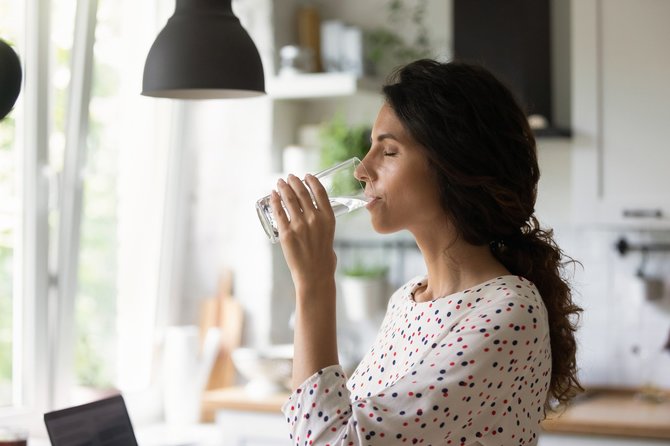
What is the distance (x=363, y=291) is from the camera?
3.98 metres

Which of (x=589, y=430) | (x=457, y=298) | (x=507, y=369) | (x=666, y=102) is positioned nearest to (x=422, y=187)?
(x=457, y=298)

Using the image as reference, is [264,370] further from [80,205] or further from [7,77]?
[7,77]

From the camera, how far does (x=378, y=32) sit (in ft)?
13.4

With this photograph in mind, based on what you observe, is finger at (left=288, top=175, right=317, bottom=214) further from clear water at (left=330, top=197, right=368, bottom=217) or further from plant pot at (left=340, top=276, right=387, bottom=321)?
plant pot at (left=340, top=276, right=387, bottom=321)

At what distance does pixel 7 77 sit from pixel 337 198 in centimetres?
69

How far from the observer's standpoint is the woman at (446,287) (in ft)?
4.63

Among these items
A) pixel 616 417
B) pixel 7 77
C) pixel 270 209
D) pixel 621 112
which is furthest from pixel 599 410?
pixel 7 77

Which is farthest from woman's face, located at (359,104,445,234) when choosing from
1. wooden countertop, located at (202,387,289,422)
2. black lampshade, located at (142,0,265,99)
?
wooden countertop, located at (202,387,289,422)

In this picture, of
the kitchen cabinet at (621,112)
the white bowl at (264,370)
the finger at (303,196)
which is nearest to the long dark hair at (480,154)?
the finger at (303,196)

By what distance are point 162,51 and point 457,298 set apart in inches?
34.2

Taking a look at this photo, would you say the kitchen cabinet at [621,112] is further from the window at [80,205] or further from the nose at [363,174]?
the nose at [363,174]

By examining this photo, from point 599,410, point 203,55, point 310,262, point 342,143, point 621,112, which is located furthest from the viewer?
point 342,143

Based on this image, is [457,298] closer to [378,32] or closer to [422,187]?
[422,187]

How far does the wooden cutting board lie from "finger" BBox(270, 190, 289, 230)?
2.52 m
